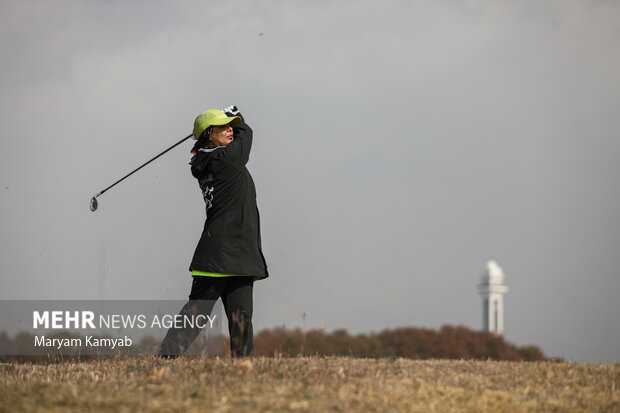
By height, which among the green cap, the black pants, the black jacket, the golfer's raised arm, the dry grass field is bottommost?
the dry grass field

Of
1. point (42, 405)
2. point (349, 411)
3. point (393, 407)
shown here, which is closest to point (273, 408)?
point (349, 411)

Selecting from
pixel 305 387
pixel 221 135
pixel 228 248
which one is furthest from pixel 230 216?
pixel 305 387

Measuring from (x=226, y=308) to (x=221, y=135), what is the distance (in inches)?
66.8

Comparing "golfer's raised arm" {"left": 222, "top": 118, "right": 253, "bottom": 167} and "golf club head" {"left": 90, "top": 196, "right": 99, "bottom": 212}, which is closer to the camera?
Answer: "golfer's raised arm" {"left": 222, "top": 118, "right": 253, "bottom": 167}

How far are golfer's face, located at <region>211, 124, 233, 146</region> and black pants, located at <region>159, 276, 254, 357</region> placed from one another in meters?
1.35

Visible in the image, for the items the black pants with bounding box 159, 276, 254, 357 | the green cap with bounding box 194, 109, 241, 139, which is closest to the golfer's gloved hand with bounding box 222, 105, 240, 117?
the green cap with bounding box 194, 109, 241, 139

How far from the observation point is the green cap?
7.84 metres

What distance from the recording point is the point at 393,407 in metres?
6.07

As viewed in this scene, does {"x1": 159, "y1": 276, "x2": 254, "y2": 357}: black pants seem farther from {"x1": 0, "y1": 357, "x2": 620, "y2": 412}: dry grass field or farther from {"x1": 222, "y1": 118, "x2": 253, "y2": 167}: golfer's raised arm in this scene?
{"x1": 222, "y1": 118, "x2": 253, "y2": 167}: golfer's raised arm

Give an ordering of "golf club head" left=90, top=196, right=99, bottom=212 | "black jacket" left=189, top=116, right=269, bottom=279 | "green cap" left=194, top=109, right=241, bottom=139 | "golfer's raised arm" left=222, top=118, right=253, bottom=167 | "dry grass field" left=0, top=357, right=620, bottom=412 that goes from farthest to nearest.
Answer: "golf club head" left=90, top=196, right=99, bottom=212 → "green cap" left=194, top=109, right=241, bottom=139 → "golfer's raised arm" left=222, top=118, right=253, bottom=167 → "black jacket" left=189, top=116, right=269, bottom=279 → "dry grass field" left=0, top=357, right=620, bottom=412

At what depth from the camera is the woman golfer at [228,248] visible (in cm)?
757

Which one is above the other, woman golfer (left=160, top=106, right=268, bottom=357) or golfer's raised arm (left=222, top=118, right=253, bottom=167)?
golfer's raised arm (left=222, top=118, right=253, bottom=167)

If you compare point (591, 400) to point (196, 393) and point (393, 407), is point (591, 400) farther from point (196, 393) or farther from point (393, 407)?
point (196, 393)

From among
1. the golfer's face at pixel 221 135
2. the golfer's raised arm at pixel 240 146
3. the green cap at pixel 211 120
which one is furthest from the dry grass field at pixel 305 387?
the green cap at pixel 211 120
